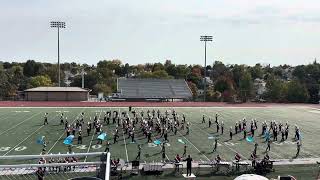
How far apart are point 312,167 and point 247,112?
24.1 metres

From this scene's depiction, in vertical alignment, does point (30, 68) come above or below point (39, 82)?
Answer: above

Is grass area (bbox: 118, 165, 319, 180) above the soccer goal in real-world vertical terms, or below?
below

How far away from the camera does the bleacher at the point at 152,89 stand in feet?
210

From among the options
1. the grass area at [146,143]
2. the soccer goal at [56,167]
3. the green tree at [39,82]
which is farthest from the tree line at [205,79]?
the soccer goal at [56,167]

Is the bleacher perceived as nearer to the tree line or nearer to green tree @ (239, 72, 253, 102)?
the tree line

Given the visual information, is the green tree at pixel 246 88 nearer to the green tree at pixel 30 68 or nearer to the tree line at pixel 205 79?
the tree line at pixel 205 79

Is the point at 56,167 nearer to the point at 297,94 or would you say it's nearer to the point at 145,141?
the point at 145,141

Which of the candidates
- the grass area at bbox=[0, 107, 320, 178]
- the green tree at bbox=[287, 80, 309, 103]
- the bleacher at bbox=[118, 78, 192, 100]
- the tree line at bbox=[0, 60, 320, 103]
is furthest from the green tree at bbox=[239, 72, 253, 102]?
the grass area at bbox=[0, 107, 320, 178]

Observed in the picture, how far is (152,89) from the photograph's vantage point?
219 ft

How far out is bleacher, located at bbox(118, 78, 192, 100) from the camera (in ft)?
210

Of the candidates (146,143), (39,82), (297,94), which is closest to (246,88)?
(297,94)

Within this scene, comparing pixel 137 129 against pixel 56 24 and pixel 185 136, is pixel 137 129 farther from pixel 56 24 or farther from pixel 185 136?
pixel 56 24

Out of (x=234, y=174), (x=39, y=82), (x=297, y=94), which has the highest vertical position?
(x=39, y=82)

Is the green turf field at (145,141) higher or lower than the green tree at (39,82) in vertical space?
lower
